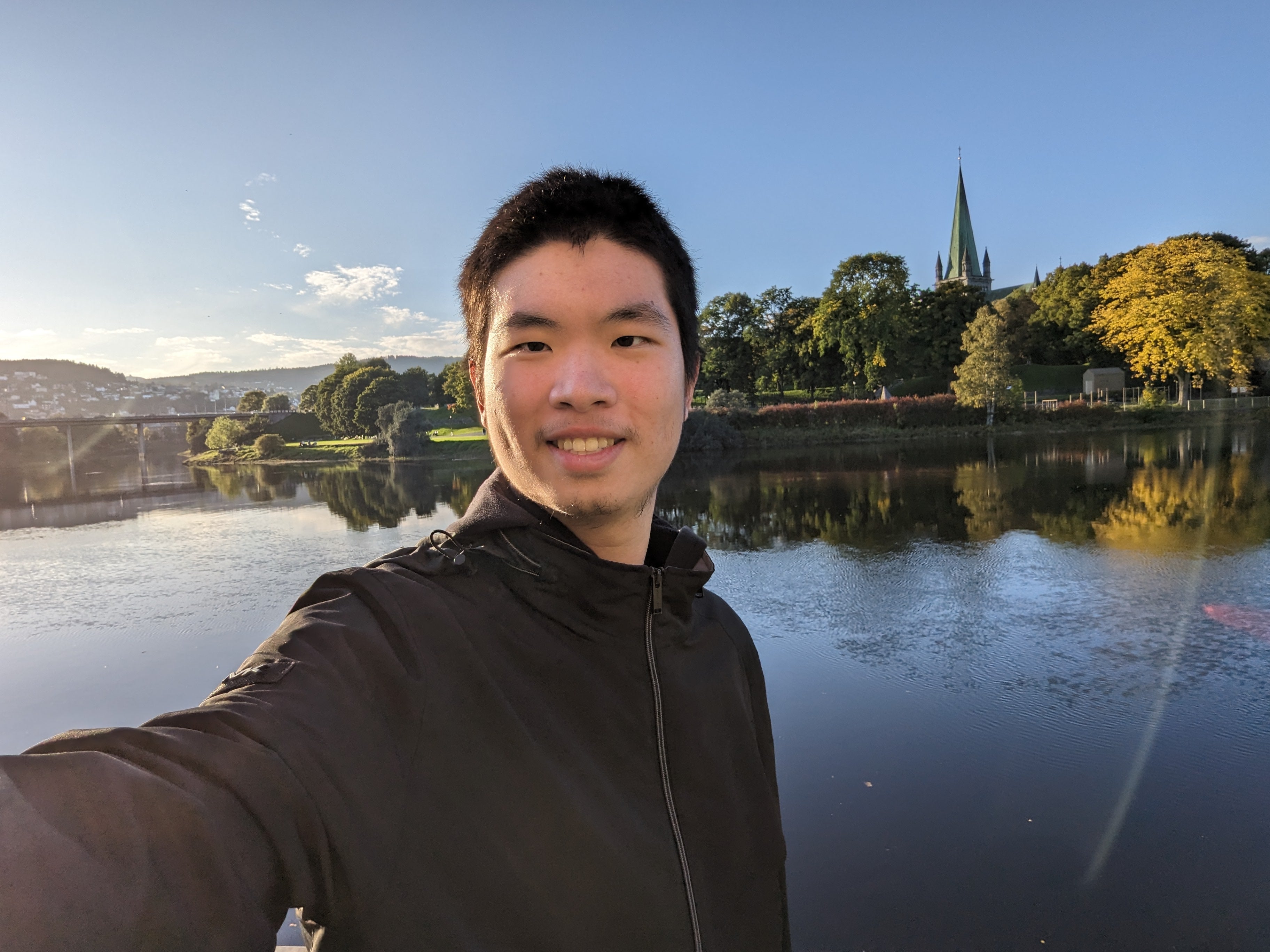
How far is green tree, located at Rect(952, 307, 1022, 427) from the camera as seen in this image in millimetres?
37594

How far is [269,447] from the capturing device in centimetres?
5728

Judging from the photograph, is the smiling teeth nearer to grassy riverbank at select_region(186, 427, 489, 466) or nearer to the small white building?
grassy riverbank at select_region(186, 427, 489, 466)

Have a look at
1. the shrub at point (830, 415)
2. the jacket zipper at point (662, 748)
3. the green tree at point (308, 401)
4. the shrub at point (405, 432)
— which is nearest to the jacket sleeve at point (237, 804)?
the jacket zipper at point (662, 748)

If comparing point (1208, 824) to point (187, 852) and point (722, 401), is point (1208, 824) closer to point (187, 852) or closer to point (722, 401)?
point (187, 852)

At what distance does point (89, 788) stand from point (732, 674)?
51.0 inches

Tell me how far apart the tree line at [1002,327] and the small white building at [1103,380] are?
1.60 meters

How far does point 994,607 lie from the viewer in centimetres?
916

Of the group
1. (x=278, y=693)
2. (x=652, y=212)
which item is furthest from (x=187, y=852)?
(x=652, y=212)

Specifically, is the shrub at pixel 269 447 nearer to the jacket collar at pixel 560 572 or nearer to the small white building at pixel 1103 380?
the small white building at pixel 1103 380

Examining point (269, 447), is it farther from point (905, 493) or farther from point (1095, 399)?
point (1095, 399)

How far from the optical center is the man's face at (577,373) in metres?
1.42

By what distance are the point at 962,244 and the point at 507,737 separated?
324 ft

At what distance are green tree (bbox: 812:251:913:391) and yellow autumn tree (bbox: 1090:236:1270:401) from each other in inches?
452

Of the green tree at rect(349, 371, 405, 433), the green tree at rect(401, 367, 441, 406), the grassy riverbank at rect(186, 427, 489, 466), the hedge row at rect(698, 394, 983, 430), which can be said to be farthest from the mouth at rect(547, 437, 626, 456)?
the green tree at rect(349, 371, 405, 433)
